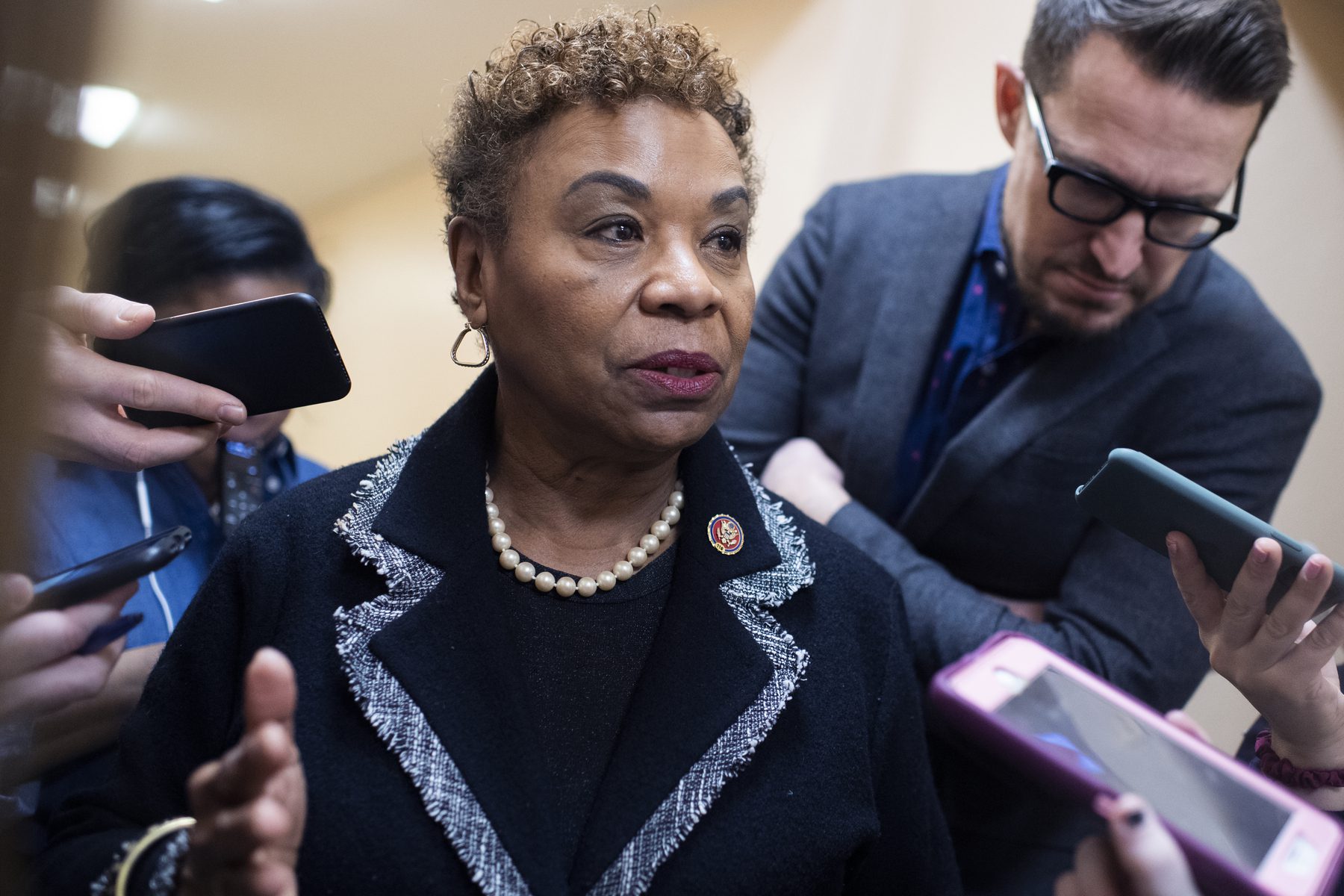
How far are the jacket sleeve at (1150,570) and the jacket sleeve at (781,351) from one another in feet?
0.73

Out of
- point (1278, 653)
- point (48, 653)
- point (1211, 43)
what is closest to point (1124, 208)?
point (1211, 43)

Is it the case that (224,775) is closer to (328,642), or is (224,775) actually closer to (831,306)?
(328,642)

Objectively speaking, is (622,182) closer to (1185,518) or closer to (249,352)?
(249,352)

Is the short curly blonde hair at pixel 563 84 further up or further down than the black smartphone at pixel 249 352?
further up

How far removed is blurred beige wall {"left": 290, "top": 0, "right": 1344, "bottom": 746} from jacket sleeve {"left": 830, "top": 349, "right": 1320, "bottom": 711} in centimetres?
4

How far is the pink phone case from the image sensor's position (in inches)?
26.5

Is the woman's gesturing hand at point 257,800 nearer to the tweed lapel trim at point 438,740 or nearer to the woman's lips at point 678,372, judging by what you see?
the tweed lapel trim at point 438,740

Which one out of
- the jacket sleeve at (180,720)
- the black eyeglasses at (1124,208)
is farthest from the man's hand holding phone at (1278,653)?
the jacket sleeve at (180,720)

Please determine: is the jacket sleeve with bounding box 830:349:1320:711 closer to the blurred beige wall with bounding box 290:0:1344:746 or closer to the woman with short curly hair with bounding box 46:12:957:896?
the blurred beige wall with bounding box 290:0:1344:746

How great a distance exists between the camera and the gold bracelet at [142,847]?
88cm

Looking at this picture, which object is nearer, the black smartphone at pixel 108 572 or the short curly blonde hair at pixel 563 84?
the black smartphone at pixel 108 572

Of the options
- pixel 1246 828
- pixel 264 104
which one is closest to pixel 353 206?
pixel 264 104

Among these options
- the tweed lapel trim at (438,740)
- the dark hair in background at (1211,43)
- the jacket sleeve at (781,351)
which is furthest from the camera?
the jacket sleeve at (781,351)

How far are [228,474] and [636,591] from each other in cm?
69
